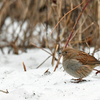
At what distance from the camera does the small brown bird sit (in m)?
2.35

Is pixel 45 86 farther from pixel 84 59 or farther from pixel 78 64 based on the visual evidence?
pixel 84 59

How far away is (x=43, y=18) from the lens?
487 centimetres

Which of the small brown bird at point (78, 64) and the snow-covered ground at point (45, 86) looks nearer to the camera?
the snow-covered ground at point (45, 86)

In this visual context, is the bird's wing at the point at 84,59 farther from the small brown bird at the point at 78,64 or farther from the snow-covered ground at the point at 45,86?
the snow-covered ground at the point at 45,86

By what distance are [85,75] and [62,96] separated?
617 mm

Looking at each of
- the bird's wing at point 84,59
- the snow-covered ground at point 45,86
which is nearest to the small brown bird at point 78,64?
the bird's wing at point 84,59

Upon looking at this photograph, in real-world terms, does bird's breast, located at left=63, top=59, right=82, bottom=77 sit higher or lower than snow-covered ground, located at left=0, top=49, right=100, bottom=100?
higher

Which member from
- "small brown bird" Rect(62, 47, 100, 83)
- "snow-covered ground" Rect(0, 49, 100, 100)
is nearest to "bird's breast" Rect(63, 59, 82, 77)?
"small brown bird" Rect(62, 47, 100, 83)

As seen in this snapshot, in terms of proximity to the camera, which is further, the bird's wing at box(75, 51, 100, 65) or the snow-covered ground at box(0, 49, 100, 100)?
the bird's wing at box(75, 51, 100, 65)

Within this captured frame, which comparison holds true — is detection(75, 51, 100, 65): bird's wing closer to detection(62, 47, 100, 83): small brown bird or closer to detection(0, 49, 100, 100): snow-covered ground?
detection(62, 47, 100, 83): small brown bird

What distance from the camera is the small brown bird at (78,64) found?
235cm

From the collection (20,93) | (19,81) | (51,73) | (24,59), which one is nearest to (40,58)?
(24,59)

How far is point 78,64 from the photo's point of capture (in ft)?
7.82

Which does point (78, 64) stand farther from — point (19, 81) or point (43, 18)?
point (43, 18)
